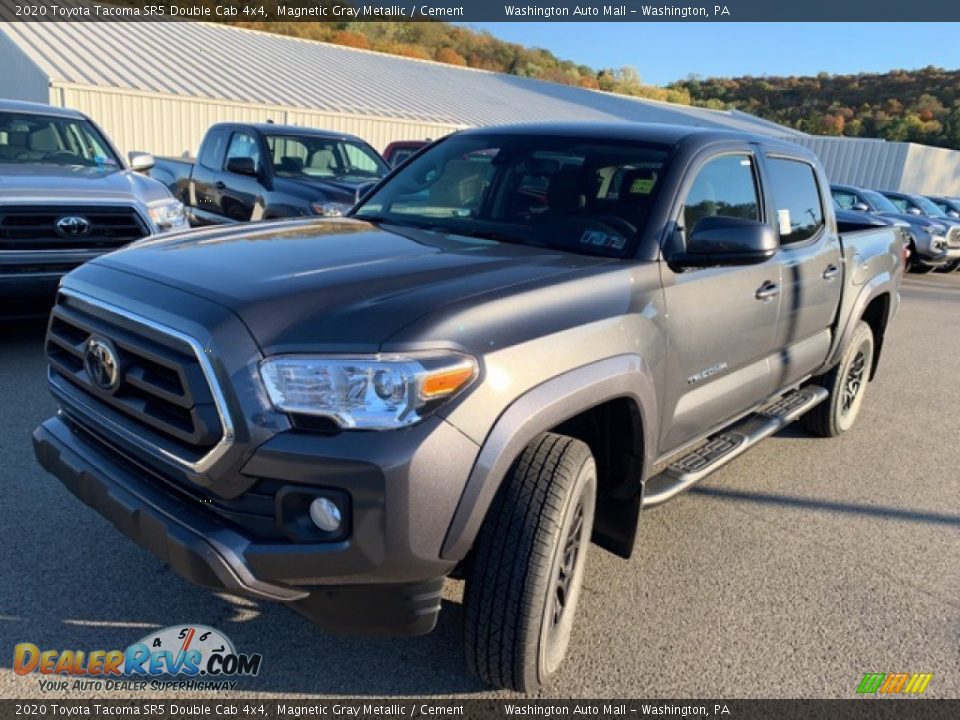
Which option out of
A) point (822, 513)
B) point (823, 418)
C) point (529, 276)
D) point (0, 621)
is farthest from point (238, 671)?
point (823, 418)

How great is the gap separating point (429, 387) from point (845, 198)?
52.4 feet

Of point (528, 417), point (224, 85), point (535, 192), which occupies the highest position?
point (224, 85)

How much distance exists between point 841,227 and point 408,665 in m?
4.86

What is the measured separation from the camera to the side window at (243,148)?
28.8 feet

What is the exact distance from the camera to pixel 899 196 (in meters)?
18.3

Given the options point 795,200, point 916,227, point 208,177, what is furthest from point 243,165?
point 916,227

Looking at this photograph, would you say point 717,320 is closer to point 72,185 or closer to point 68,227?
point 68,227

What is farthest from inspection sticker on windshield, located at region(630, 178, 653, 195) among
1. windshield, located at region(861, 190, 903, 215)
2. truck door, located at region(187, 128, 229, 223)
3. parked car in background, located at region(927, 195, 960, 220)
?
parked car in background, located at region(927, 195, 960, 220)

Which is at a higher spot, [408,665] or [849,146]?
[849,146]

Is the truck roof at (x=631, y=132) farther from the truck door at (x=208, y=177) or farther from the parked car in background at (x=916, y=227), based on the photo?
the parked car in background at (x=916, y=227)

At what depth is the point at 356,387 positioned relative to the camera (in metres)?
2.02

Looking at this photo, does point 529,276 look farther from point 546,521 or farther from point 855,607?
A: point 855,607

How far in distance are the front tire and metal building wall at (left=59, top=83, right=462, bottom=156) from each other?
19070 mm

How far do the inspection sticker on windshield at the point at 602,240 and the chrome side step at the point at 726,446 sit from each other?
3.12ft
